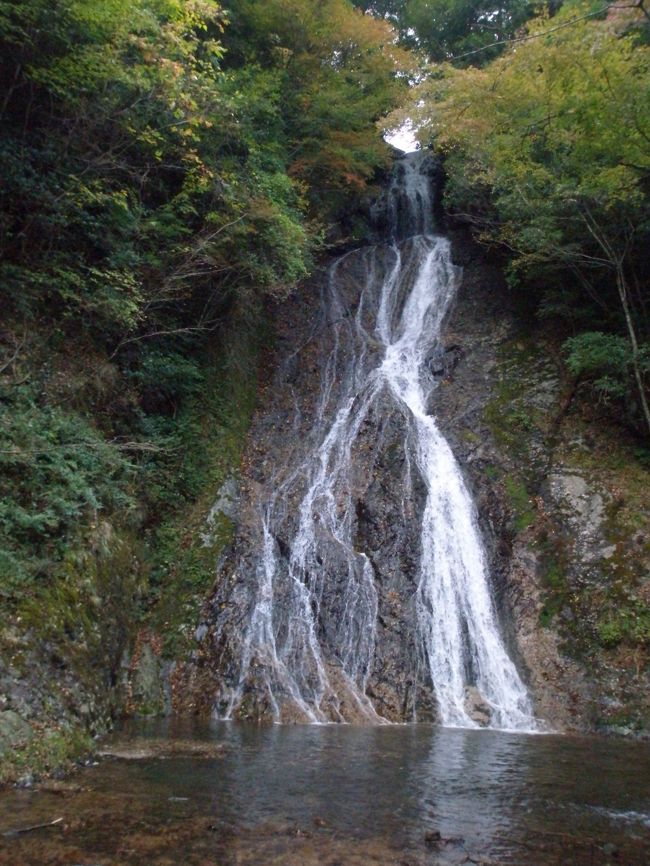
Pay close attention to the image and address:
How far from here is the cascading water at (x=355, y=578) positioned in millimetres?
10031

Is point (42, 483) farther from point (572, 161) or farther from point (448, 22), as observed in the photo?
point (448, 22)

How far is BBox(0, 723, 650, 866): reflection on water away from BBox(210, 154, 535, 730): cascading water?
2.58 meters

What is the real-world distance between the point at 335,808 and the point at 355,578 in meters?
6.60

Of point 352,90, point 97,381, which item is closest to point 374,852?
point 97,381

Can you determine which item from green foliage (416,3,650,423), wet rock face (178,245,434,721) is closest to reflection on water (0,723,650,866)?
wet rock face (178,245,434,721)

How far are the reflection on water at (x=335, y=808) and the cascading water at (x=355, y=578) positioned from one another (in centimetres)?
258

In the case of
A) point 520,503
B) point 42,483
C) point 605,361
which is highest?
point 605,361

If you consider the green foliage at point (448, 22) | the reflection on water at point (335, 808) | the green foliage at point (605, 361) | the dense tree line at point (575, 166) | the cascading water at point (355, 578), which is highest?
the green foliage at point (448, 22)

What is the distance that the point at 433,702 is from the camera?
10055 millimetres

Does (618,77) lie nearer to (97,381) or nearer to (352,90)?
(97,381)

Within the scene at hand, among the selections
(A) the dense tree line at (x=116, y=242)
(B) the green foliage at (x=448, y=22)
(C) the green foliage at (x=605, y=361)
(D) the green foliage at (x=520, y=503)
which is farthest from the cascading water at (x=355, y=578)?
(B) the green foliage at (x=448, y=22)

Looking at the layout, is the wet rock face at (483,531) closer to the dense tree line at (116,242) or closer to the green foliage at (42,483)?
the dense tree line at (116,242)

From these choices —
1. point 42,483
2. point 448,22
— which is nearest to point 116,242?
point 42,483

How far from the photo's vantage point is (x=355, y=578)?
37.8ft
